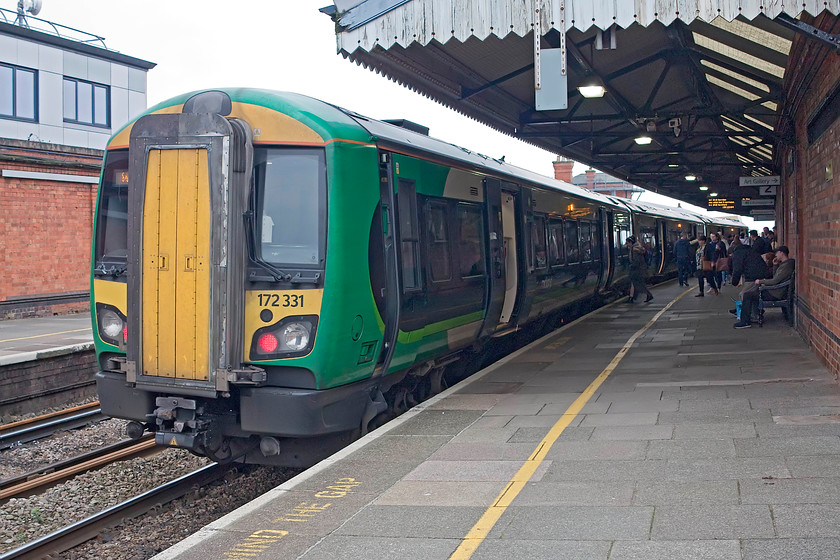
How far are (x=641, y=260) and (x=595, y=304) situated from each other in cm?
194

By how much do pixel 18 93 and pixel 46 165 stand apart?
6.87 m

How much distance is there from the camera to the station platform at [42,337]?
1202 cm

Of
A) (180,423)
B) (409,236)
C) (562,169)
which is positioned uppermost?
(562,169)

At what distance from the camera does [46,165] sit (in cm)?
1991

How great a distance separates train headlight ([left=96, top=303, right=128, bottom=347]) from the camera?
22.8 feet

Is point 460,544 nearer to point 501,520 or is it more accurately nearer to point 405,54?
point 501,520

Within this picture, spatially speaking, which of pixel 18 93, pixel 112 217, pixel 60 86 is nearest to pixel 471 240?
pixel 112 217

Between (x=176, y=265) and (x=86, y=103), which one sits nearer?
(x=176, y=265)

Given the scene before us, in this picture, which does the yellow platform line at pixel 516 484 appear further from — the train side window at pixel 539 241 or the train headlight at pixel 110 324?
the train headlight at pixel 110 324

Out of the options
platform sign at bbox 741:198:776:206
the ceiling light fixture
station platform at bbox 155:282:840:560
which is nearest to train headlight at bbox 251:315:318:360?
station platform at bbox 155:282:840:560

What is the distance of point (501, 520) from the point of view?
4.78 m

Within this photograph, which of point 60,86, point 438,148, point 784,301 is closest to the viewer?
point 438,148

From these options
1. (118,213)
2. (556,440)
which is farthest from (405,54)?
(556,440)

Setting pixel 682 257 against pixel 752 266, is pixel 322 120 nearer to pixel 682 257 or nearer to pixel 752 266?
pixel 752 266
